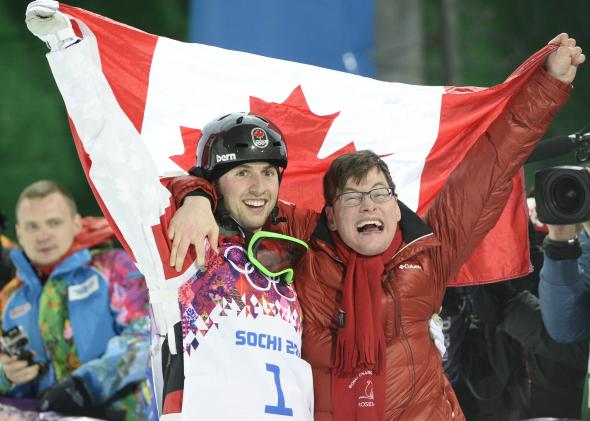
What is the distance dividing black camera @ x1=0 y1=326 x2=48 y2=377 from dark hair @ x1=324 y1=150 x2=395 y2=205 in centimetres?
245

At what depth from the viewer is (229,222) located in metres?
4.00

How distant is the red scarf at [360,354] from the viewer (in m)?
3.82

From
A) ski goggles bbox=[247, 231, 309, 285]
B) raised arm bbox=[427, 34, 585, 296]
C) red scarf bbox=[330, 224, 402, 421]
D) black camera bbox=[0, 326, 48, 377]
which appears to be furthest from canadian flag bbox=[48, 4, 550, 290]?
black camera bbox=[0, 326, 48, 377]

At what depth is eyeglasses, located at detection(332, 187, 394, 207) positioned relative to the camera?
4004mm

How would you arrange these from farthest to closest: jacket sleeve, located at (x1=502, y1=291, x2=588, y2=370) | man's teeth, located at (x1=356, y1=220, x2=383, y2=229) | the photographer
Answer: jacket sleeve, located at (x1=502, y1=291, x2=588, y2=370) < the photographer < man's teeth, located at (x1=356, y1=220, x2=383, y2=229)

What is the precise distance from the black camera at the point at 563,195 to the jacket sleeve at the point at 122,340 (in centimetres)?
236

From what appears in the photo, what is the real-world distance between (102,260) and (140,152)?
2.46 m

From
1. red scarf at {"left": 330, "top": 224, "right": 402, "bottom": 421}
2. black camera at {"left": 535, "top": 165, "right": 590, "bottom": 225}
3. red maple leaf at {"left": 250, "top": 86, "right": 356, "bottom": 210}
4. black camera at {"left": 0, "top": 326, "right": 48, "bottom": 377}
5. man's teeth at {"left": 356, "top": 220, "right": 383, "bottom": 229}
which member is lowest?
red scarf at {"left": 330, "top": 224, "right": 402, "bottom": 421}

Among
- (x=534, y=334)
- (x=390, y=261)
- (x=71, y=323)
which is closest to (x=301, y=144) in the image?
(x=390, y=261)

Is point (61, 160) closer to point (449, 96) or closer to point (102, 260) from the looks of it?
point (102, 260)

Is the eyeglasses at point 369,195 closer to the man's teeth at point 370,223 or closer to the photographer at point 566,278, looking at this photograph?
the man's teeth at point 370,223

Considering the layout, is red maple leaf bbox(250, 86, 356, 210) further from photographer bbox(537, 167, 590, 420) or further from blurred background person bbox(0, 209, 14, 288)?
blurred background person bbox(0, 209, 14, 288)

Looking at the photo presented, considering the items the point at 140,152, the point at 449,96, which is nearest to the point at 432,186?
the point at 449,96

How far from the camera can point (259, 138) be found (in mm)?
4062
